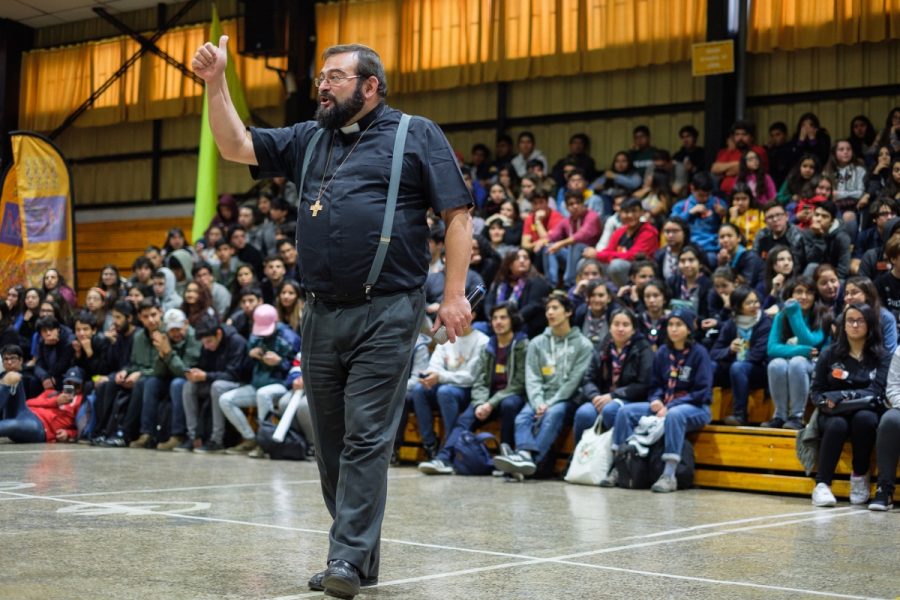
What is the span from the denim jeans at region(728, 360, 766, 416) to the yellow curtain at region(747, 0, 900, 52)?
5.49 metres

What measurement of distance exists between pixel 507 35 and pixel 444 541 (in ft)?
34.9

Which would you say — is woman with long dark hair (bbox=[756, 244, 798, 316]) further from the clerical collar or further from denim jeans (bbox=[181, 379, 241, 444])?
the clerical collar

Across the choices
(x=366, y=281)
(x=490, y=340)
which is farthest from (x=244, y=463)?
(x=366, y=281)

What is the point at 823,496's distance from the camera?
6.85 m

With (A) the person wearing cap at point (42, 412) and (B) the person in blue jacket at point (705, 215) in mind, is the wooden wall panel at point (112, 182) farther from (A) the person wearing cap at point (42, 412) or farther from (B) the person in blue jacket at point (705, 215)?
(B) the person in blue jacket at point (705, 215)

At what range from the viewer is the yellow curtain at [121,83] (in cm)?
1692

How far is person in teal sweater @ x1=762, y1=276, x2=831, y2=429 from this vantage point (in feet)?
25.1

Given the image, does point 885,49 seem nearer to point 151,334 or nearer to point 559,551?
point 151,334

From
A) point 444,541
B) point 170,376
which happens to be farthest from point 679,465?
point 170,376

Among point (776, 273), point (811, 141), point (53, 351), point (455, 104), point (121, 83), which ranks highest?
point (121, 83)

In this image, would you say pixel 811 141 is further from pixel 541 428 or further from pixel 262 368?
pixel 262 368

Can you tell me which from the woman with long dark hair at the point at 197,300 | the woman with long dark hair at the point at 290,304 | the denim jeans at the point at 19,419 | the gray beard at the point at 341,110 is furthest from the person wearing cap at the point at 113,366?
the gray beard at the point at 341,110

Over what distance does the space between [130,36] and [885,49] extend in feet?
37.9

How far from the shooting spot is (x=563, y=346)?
850 cm
